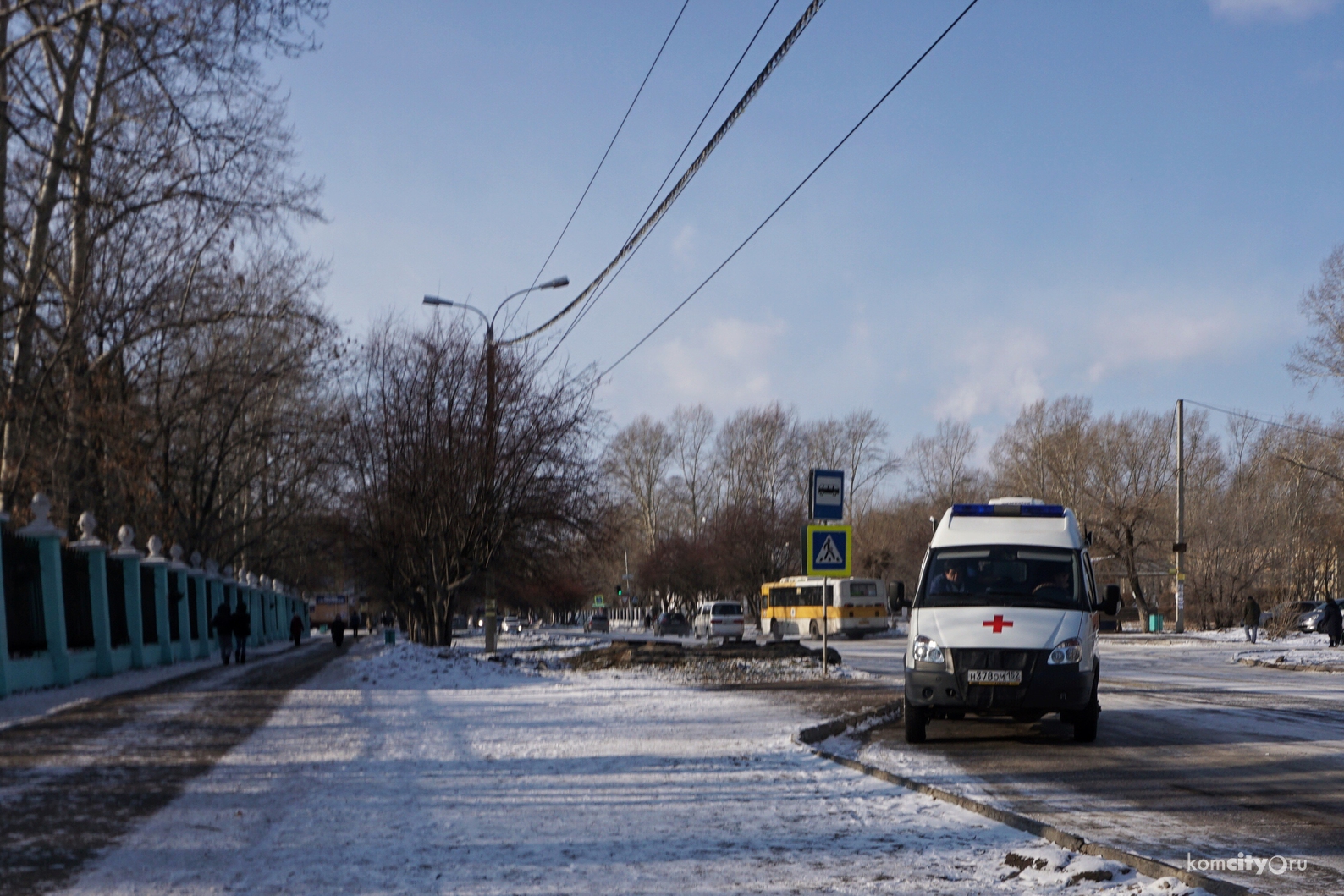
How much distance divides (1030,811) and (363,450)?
31180 mm

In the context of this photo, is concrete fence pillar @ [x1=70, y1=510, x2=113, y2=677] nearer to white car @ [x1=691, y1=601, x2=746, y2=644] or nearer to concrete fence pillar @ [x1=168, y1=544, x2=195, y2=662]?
concrete fence pillar @ [x1=168, y1=544, x2=195, y2=662]

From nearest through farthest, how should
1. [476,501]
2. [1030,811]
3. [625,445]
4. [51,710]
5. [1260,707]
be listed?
[1030,811] < [1260,707] < [51,710] < [476,501] < [625,445]

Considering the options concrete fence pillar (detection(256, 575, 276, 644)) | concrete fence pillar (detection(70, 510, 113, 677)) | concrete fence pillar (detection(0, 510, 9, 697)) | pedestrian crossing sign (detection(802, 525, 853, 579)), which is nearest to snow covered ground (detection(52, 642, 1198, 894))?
pedestrian crossing sign (detection(802, 525, 853, 579))

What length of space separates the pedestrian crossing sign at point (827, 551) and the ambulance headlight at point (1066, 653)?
761cm

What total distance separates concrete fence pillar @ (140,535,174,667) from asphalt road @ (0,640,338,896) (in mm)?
11610

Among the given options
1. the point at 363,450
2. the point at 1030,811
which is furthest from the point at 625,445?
the point at 1030,811

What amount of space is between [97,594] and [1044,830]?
22552mm

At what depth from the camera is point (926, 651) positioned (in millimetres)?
11688

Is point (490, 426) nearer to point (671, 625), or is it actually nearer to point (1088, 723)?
point (1088, 723)

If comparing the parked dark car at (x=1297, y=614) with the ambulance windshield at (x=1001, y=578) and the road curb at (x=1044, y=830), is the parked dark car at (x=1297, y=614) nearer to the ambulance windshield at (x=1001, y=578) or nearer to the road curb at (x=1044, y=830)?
the ambulance windshield at (x=1001, y=578)

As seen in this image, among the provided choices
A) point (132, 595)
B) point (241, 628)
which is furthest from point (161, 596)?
point (132, 595)

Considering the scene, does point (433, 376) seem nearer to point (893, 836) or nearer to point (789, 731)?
point (789, 731)

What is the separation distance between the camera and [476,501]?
32.1 m

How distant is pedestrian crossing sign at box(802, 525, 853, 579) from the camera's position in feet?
62.3
